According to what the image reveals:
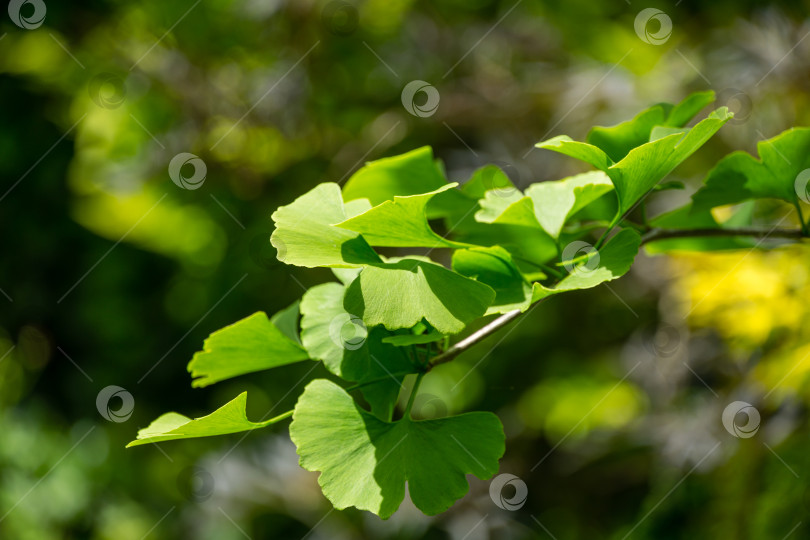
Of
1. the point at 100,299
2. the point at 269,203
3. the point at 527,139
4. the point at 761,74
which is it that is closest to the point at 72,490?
the point at 100,299

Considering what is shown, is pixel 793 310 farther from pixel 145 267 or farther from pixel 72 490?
pixel 72 490

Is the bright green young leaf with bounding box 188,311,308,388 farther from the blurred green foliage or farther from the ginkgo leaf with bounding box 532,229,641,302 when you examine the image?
the blurred green foliage

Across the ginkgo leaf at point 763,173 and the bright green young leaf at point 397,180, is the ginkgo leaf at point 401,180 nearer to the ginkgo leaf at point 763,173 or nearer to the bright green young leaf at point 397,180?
the bright green young leaf at point 397,180

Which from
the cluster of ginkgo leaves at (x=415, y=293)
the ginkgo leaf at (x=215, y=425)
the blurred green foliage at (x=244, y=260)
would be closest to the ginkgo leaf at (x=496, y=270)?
the cluster of ginkgo leaves at (x=415, y=293)

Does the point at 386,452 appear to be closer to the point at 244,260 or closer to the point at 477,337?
the point at 477,337

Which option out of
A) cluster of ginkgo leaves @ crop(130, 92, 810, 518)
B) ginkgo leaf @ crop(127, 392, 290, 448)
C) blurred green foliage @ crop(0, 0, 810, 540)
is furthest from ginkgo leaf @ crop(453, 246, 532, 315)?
blurred green foliage @ crop(0, 0, 810, 540)

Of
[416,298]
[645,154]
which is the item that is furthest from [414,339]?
[645,154]

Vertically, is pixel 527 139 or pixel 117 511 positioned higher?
pixel 527 139
